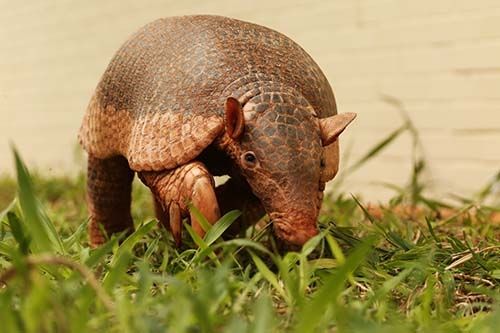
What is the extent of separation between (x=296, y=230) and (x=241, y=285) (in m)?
0.31

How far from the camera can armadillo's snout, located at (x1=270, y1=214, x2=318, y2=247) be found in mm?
1918

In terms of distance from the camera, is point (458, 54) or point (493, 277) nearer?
point (493, 277)

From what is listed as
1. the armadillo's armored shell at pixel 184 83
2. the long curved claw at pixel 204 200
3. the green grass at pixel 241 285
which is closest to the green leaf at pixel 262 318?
the green grass at pixel 241 285

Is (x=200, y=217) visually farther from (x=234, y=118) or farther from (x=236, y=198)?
(x=236, y=198)

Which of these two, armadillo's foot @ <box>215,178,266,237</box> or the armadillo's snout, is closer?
the armadillo's snout

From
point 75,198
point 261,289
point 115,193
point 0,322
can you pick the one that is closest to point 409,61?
point 75,198

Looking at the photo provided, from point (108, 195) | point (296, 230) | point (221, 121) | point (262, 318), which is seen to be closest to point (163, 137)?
point (221, 121)

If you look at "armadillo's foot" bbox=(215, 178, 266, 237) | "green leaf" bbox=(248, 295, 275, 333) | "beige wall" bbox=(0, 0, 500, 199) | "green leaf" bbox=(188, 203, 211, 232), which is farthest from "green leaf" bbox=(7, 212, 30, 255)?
"beige wall" bbox=(0, 0, 500, 199)

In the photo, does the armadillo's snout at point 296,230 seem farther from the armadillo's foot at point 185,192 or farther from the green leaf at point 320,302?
the green leaf at point 320,302

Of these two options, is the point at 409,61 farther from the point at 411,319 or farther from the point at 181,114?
the point at 411,319

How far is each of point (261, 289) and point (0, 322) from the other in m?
0.61

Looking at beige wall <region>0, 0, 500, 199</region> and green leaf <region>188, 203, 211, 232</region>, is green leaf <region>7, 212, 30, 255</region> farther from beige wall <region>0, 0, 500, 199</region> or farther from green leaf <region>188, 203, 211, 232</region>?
beige wall <region>0, 0, 500, 199</region>

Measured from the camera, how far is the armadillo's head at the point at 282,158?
193 centimetres

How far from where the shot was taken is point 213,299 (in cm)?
144
